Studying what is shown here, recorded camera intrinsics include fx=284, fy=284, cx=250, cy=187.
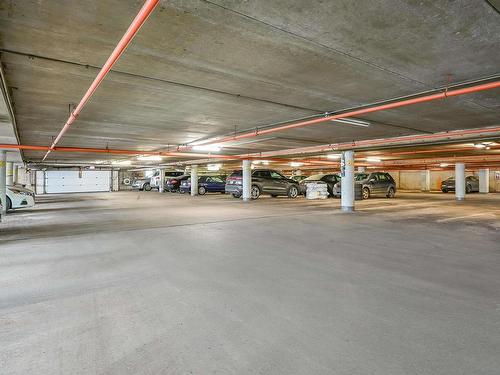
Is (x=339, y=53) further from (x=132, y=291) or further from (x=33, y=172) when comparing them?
(x=33, y=172)

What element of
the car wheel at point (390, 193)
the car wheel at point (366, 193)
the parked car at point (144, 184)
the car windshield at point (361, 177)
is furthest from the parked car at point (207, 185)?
the car wheel at point (390, 193)

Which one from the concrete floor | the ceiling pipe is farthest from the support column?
the concrete floor

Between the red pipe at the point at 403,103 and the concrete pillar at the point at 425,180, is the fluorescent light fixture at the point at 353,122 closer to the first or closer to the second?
the red pipe at the point at 403,103

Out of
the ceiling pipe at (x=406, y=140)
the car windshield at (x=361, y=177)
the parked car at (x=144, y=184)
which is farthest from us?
the parked car at (x=144, y=184)

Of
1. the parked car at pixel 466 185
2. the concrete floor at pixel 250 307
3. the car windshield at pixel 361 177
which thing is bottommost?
the concrete floor at pixel 250 307

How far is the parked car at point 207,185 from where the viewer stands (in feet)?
67.6

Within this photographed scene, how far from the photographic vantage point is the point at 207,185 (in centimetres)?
2073

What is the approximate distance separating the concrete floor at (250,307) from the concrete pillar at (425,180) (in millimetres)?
26391

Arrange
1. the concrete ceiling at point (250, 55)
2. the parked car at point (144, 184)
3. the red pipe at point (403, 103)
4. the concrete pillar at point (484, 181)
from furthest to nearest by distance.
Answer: the parked car at point (144, 184) < the concrete pillar at point (484, 181) < the red pipe at point (403, 103) < the concrete ceiling at point (250, 55)

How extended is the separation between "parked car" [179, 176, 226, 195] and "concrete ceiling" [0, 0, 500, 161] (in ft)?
48.0

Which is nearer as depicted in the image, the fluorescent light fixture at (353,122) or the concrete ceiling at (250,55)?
the concrete ceiling at (250,55)

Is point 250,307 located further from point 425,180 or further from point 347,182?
point 425,180

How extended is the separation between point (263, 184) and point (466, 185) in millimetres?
17405

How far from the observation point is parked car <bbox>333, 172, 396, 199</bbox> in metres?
15.6
